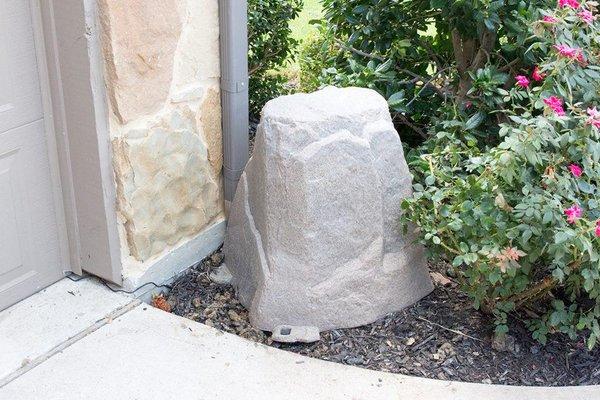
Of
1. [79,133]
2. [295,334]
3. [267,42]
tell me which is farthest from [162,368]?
[267,42]

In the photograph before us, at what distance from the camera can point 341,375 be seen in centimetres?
301

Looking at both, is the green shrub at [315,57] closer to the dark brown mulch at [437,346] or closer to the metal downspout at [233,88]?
the metal downspout at [233,88]

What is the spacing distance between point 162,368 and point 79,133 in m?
0.97

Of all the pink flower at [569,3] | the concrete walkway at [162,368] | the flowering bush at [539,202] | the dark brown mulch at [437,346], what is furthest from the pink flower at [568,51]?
the concrete walkway at [162,368]

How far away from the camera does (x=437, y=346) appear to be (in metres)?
3.28

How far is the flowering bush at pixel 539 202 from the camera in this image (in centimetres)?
286

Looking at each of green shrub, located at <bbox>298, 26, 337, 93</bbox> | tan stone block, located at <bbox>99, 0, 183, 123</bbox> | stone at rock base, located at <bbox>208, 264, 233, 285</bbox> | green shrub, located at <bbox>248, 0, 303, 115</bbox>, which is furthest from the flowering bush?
green shrub, located at <bbox>248, 0, 303, 115</bbox>

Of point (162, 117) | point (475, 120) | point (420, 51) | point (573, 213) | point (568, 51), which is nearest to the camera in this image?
point (573, 213)

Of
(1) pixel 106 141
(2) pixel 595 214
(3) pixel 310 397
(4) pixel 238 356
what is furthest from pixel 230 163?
(2) pixel 595 214

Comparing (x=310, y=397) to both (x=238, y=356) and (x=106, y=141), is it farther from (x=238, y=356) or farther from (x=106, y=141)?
(x=106, y=141)

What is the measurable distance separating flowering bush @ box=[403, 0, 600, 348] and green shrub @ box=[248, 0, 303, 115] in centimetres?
192

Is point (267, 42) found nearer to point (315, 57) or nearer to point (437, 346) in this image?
point (315, 57)

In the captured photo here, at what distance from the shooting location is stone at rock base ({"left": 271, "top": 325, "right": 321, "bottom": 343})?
10.5 ft

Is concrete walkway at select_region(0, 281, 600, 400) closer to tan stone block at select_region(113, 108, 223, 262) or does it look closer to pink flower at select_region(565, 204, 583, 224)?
tan stone block at select_region(113, 108, 223, 262)
